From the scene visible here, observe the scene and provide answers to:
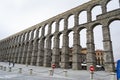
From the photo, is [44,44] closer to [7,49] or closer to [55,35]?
[55,35]

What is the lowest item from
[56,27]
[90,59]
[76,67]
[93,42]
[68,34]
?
[76,67]

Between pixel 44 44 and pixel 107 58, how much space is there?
20145 millimetres

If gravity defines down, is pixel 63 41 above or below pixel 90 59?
above

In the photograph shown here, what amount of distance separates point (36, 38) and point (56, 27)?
9.21 meters

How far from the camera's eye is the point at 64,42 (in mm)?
30109

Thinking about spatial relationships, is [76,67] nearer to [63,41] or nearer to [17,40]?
[63,41]

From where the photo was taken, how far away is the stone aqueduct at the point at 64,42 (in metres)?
23.5

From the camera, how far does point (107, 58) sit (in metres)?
22.4

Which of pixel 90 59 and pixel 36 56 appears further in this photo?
pixel 36 56

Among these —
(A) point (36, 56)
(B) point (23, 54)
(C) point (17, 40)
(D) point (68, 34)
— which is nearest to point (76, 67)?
(D) point (68, 34)

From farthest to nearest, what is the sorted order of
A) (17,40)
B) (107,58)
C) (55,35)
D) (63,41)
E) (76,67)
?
(17,40) → (55,35) → (63,41) → (76,67) → (107,58)

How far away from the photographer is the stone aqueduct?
23500 mm

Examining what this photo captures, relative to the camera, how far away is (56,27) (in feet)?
112

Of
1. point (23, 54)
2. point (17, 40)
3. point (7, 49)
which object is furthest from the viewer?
point (7, 49)
